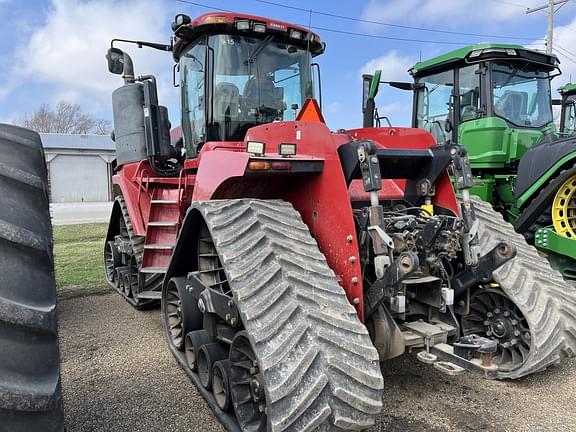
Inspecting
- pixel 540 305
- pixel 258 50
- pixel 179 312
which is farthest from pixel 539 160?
pixel 179 312

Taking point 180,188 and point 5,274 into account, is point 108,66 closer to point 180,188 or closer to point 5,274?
point 180,188

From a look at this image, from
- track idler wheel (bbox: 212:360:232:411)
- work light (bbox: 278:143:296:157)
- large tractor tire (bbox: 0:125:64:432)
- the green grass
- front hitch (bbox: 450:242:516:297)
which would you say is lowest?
the green grass

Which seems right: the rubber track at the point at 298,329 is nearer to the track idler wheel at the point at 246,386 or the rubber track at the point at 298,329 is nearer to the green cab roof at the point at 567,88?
the track idler wheel at the point at 246,386

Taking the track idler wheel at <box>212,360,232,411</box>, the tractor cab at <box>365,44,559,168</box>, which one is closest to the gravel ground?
the track idler wheel at <box>212,360,232,411</box>

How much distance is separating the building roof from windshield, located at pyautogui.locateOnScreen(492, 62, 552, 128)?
29776 mm

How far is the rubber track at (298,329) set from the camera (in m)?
2.19

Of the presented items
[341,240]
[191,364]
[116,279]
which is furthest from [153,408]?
[116,279]

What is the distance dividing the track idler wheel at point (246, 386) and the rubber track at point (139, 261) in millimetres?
2461

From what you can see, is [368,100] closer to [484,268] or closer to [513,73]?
[484,268]

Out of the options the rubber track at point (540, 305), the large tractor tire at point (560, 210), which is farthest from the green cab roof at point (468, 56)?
the rubber track at point (540, 305)

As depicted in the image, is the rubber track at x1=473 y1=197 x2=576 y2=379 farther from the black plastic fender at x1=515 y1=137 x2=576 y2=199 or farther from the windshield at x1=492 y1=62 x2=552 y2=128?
the windshield at x1=492 y1=62 x2=552 y2=128

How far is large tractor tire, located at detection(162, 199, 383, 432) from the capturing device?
86.4 inches

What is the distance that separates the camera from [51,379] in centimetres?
127

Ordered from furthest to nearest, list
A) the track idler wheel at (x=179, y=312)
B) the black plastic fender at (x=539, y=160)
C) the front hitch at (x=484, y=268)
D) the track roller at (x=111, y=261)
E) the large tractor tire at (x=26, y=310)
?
the track roller at (x=111, y=261) < the black plastic fender at (x=539, y=160) < the track idler wheel at (x=179, y=312) < the front hitch at (x=484, y=268) < the large tractor tire at (x=26, y=310)
